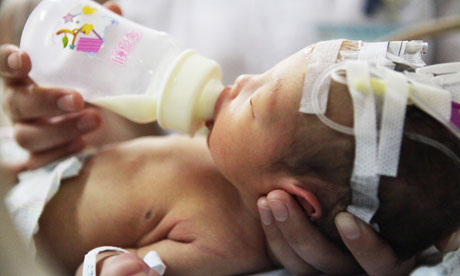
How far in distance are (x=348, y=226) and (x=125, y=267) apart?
0.37 meters

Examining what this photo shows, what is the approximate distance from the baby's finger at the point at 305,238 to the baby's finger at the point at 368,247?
2.4 inches

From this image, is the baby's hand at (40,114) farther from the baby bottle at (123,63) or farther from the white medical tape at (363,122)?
the white medical tape at (363,122)

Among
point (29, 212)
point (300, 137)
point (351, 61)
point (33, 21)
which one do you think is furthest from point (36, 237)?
point (351, 61)

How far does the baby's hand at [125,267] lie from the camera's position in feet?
2.25

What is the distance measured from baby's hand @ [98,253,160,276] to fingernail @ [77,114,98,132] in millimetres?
448

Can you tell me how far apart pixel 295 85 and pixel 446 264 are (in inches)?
14.6

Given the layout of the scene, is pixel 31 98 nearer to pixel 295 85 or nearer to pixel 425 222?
pixel 295 85

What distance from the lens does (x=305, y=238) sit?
722 millimetres

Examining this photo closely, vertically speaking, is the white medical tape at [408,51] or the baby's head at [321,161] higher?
the white medical tape at [408,51]

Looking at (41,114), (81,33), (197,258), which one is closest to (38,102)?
(41,114)

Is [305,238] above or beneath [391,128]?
beneath

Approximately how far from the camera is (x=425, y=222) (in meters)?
0.64

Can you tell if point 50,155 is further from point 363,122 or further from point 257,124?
point 363,122

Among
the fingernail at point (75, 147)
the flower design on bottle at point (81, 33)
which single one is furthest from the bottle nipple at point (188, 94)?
the fingernail at point (75, 147)
